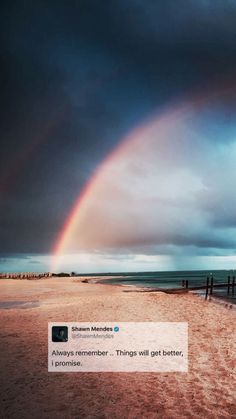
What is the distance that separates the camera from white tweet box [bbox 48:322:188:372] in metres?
11.1

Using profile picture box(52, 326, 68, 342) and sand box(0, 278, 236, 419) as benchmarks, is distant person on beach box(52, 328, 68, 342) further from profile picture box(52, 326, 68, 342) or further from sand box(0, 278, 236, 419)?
sand box(0, 278, 236, 419)

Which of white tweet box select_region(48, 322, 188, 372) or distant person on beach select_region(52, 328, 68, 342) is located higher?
distant person on beach select_region(52, 328, 68, 342)

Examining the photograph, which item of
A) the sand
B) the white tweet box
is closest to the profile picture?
the white tweet box

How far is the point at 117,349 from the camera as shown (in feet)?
42.6

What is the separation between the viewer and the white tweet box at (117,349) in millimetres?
11123

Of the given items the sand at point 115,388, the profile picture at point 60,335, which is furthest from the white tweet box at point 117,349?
the sand at point 115,388

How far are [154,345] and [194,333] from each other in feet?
11.0

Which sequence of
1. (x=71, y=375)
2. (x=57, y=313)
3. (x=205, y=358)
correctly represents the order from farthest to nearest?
(x=57, y=313) < (x=205, y=358) < (x=71, y=375)

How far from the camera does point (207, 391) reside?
8.94m

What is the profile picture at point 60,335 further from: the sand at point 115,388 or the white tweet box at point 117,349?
the sand at point 115,388

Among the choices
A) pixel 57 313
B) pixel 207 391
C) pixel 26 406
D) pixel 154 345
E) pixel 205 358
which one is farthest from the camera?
pixel 57 313

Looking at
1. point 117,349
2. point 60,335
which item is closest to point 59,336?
point 60,335

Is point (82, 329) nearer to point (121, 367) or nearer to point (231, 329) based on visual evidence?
point (121, 367)

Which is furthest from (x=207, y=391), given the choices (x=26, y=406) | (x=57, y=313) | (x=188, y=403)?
(x=57, y=313)
